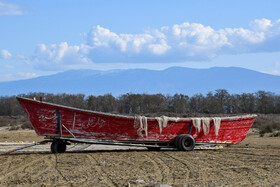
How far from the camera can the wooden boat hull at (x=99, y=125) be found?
593 inches

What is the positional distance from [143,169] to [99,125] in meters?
4.28

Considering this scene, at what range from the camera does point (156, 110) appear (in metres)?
44.0

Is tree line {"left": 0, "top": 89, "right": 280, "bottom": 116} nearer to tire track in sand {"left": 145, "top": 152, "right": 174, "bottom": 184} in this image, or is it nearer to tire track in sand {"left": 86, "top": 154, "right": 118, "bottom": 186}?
tire track in sand {"left": 145, "top": 152, "right": 174, "bottom": 184}

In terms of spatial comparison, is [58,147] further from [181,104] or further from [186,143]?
[181,104]

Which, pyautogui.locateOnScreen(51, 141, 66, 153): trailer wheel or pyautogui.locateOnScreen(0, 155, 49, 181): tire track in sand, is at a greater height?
pyautogui.locateOnScreen(51, 141, 66, 153): trailer wheel

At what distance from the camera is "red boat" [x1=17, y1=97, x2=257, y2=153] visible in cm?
1507

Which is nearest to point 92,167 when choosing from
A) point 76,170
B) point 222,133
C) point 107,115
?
point 76,170

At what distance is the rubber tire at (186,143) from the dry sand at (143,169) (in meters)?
0.93

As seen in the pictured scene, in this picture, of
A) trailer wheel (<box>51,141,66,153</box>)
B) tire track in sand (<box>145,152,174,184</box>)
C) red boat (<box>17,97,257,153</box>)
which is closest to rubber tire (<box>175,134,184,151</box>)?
red boat (<box>17,97,257,153</box>)

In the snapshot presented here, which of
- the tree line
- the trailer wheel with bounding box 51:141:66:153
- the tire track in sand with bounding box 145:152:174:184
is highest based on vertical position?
the tree line

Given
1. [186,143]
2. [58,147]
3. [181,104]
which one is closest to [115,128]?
[58,147]

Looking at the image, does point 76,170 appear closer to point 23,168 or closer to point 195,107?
point 23,168

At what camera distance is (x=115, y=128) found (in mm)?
15492

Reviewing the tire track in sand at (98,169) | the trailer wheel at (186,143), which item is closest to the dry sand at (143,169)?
the tire track in sand at (98,169)
